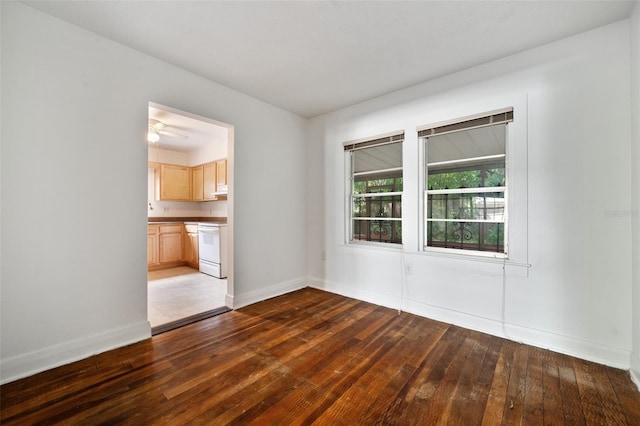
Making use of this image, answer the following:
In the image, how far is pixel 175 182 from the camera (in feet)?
19.8

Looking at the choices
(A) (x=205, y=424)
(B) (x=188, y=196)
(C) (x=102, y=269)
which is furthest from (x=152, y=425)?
(B) (x=188, y=196)

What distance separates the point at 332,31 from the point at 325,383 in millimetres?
2743

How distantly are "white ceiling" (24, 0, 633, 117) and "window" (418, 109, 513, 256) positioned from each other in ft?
2.16

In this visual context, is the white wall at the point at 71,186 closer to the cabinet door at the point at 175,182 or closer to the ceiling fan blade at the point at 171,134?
the ceiling fan blade at the point at 171,134

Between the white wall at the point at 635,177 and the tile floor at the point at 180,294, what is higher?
the white wall at the point at 635,177

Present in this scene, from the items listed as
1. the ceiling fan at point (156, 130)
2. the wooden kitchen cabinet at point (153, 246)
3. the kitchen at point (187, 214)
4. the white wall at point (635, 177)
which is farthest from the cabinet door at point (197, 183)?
the white wall at point (635, 177)

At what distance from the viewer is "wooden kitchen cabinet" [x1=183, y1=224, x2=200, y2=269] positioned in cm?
550

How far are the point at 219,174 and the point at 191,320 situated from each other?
3.35 m

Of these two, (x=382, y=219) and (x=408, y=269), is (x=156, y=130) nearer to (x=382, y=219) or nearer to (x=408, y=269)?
(x=382, y=219)

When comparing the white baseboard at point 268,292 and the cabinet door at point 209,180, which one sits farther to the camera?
the cabinet door at point 209,180

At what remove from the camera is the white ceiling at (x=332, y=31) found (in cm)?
197

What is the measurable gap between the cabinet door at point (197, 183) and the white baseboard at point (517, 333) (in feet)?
14.3

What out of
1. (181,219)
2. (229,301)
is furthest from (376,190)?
(181,219)

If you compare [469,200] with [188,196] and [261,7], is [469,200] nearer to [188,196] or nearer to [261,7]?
[261,7]
